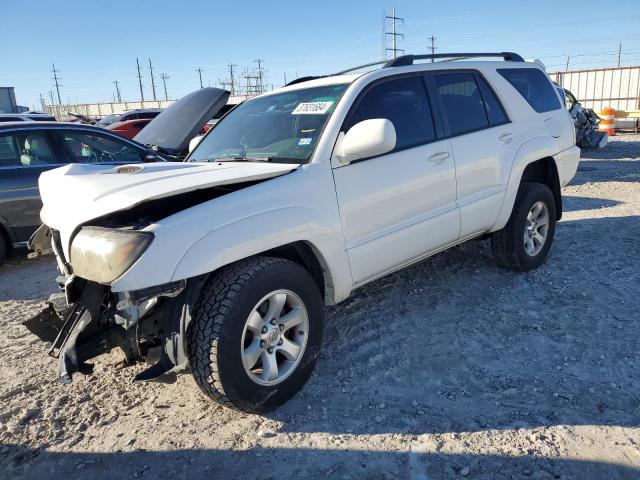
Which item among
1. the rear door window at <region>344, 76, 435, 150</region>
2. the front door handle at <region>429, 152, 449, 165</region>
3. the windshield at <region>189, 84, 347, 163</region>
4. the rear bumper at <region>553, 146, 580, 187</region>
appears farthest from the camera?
the rear bumper at <region>553, 146, 580, 187</region>

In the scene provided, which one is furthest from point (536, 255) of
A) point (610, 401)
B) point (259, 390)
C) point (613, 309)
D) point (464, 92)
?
point (259, 390)

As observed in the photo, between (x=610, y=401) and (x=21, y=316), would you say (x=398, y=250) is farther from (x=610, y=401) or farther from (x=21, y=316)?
(x=21, y=316)

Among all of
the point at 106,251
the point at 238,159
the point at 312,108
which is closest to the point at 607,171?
the point at 312,108

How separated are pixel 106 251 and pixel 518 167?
11.4 ft

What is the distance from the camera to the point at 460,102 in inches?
160

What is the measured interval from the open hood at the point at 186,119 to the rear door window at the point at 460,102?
259 cm

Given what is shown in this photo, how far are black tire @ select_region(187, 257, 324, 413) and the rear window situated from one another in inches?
125

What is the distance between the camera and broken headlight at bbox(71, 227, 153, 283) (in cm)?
228

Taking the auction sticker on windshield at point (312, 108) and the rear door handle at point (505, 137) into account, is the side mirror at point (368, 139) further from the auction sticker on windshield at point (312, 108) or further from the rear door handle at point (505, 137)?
the rear door handle at point (505, 137)

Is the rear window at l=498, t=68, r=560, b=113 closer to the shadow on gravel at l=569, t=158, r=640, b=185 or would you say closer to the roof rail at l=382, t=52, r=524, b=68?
the roof rail at l=382, t=52, r=524, b=68

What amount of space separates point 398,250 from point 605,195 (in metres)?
6.59

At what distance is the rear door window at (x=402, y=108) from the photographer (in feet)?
11.2

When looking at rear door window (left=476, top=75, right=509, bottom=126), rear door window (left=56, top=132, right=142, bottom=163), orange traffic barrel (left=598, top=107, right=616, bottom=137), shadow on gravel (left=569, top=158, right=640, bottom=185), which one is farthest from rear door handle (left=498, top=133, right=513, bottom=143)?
orange traffic barrel (left=598, top=107, right=616, bottom=137)

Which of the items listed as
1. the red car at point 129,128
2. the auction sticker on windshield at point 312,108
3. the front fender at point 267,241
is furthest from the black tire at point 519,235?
the red car at point 129,128
